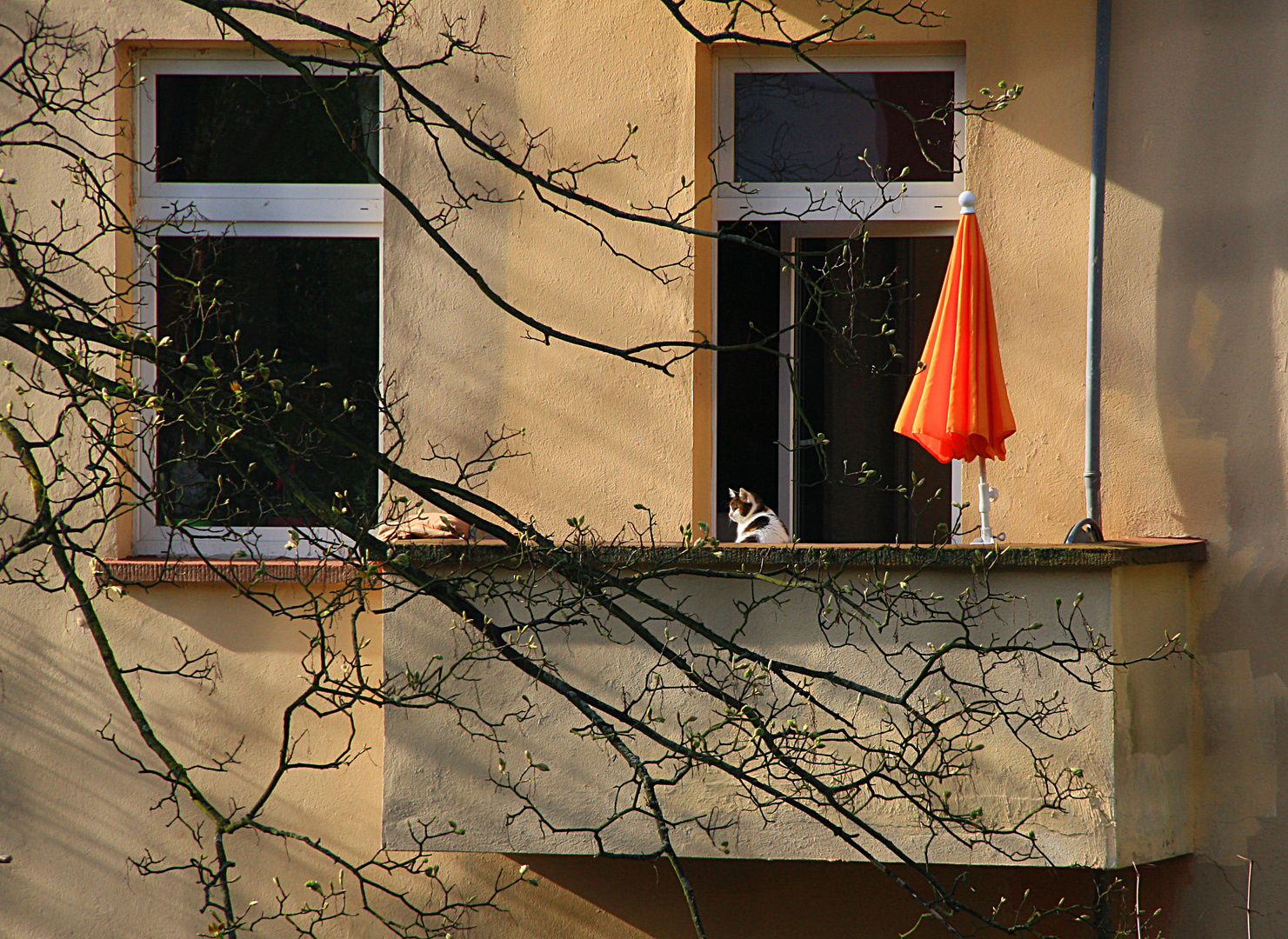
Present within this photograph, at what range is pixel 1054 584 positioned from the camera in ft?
11.5

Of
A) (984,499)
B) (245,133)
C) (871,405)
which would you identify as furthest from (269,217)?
(984,499)

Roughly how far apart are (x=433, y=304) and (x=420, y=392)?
325mm

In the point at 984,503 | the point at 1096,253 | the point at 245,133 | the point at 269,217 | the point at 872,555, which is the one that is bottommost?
the point at 872,555

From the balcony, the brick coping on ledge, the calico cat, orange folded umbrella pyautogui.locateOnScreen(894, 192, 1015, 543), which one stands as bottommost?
the balcony

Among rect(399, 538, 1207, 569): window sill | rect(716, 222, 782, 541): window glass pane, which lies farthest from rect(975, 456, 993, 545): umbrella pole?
rect(716, 222, 782, 541): window glass pane

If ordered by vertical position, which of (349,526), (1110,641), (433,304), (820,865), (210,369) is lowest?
(820,865)

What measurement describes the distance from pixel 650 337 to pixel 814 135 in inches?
42.1

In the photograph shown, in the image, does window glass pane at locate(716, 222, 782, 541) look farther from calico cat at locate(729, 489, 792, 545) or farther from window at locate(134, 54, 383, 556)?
window at locate(134, 54, 383, 556)

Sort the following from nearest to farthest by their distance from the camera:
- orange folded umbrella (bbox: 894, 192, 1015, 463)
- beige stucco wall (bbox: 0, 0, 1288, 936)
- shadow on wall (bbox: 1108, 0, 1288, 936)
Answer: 1. orange folded umbrella (bbox: 894, 192, 1015, 463)
2. shadow on wall (bbox: 1108, 0, 1288, 936)
3. beige stucco wall (bbox: 0, 0, 1288, 936)

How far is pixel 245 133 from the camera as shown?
4535 mm

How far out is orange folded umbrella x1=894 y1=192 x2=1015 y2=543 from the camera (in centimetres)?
368

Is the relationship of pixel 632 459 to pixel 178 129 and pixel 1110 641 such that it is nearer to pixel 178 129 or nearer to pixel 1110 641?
pixel 1110 641

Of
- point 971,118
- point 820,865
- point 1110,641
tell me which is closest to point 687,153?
point 971,118

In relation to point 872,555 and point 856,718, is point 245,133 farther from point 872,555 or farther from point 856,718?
point 856,718
